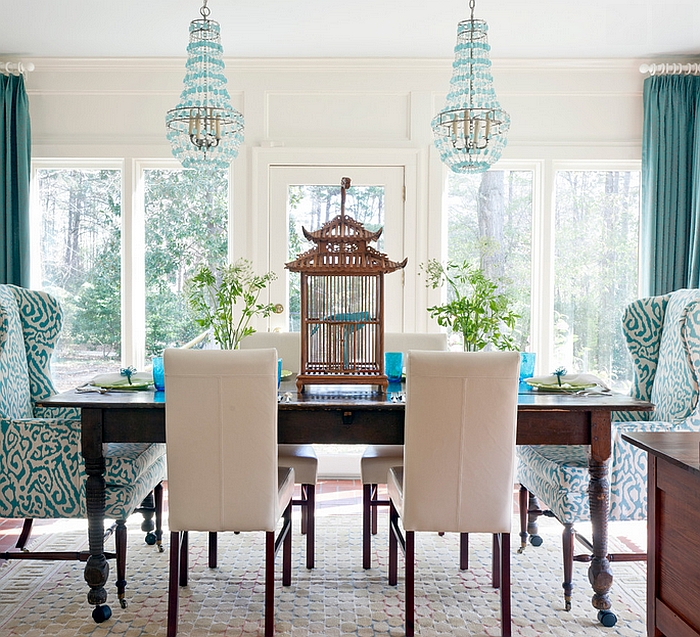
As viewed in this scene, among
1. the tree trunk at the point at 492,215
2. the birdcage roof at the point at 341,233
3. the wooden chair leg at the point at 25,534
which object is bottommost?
the wooden chair leg at the point at 25,534

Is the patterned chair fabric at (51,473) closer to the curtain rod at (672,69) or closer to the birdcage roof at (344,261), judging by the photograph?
the birdcage roof at (344,261)

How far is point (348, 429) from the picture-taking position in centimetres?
244

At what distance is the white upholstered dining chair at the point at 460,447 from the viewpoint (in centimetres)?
222

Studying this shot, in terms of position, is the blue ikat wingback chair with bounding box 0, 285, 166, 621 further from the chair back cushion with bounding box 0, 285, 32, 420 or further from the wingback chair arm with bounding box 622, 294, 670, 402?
the wingback chair arm with bounding box 622, 294, 670, 402

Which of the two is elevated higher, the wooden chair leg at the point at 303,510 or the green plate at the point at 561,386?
the green plate at the point at 561,386

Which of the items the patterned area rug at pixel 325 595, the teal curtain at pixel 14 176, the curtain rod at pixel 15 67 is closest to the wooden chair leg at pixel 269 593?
the patterned area rug at pixel 325 595

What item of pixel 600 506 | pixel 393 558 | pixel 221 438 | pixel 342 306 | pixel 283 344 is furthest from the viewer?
pixel 283 344

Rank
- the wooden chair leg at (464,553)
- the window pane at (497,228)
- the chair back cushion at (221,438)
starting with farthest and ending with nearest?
the window pane at (497,228)
the wooden chair leg at (464,553)
the chair back cushion at (221,438)

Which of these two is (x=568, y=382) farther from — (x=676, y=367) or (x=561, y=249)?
(x=561, y=249)

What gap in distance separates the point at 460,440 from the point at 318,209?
2.50m

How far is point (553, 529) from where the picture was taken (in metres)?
3.47

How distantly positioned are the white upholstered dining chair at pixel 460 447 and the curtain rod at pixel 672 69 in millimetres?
2954

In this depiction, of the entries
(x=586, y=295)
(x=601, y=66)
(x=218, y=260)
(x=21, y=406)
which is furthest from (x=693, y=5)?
(x=21, y=406)

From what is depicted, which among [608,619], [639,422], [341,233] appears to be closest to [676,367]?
[639,422]
